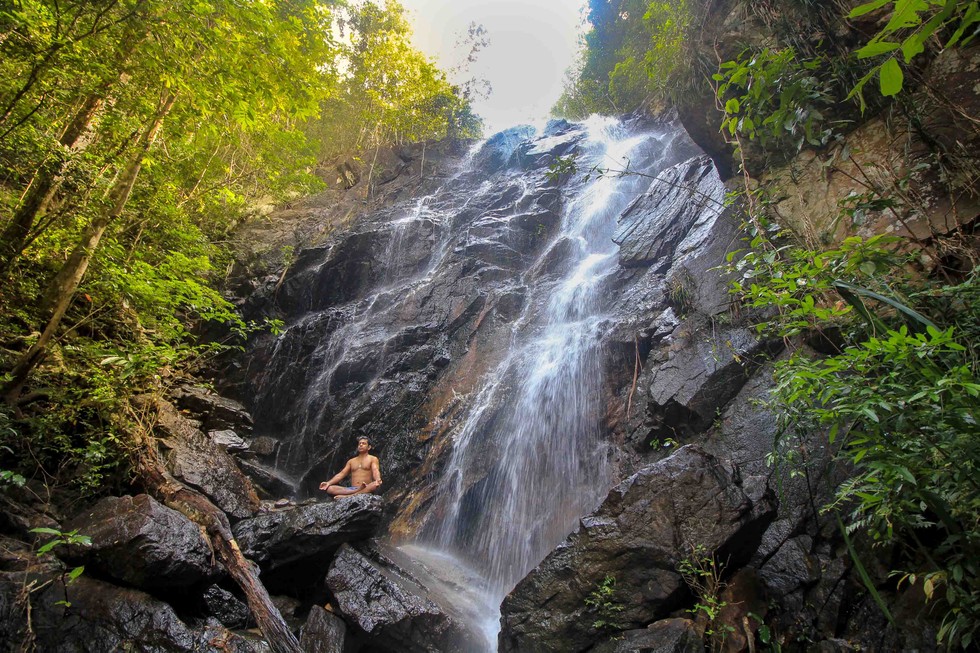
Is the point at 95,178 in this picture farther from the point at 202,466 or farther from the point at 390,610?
the point at 390,610

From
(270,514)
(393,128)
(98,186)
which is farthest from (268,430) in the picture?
(393,128)

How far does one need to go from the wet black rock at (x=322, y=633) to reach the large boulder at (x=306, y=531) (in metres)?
0.71

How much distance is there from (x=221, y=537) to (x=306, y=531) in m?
0.93

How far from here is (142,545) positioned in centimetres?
393

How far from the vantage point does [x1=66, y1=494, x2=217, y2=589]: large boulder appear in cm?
383


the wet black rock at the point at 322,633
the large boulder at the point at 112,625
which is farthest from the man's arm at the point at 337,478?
the large boulder at the point at 112,625

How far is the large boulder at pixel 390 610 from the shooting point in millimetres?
4867

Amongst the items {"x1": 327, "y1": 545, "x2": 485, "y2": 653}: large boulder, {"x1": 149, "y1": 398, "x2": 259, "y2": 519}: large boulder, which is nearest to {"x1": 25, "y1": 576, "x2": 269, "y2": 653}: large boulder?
{"x1": 327, "y1": 545, "x2": 485, "y2": 653}: large boulder

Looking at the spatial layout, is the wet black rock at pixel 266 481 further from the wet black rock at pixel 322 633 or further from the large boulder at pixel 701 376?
the large boulder at pixel 701 376

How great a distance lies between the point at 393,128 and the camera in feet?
71.1

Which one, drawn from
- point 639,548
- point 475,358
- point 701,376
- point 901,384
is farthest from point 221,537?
point 475,358

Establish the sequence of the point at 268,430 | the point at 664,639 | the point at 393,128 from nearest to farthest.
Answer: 1. the point at 664,639
2. the point at 268,430
3. the point at 393,128

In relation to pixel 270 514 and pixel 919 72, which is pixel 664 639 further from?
pixel 919 72

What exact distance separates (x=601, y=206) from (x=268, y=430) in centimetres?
1157
